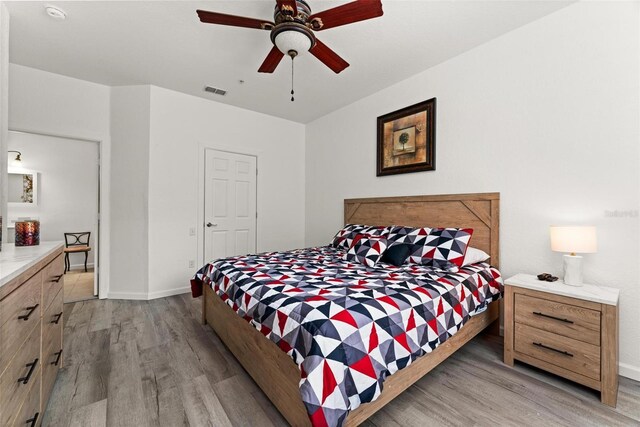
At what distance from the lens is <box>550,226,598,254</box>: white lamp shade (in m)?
1.82

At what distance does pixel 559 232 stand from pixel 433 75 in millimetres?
2010

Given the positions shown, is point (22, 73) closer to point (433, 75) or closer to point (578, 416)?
point (433, 75)

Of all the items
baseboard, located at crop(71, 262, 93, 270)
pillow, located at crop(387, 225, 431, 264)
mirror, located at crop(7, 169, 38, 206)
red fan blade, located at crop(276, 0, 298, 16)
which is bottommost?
baseboard, located at crop(71, 262, 93, 270)

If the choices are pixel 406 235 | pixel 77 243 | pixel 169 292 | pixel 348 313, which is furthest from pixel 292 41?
pixel 77 243

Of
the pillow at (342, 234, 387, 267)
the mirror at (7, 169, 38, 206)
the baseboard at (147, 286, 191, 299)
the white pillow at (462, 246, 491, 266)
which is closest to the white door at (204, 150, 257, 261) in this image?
the baseboard at (147, 286, 191, 299)

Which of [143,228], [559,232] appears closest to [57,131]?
[143,228]

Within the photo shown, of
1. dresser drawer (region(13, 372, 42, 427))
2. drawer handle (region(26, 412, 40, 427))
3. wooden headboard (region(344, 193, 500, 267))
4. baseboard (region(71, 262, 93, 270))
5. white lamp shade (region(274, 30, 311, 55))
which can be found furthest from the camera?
baseboard (region(71, 262, 93, 270))

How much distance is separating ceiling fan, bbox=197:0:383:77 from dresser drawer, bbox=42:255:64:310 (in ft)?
5.84

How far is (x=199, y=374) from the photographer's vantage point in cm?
188

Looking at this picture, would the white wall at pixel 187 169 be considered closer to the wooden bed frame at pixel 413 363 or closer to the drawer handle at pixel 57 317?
the wooden bed frame at pixel 413 363

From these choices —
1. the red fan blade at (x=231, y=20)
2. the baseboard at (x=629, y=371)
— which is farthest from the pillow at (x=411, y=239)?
the red fan blade at (x=231, y=20)

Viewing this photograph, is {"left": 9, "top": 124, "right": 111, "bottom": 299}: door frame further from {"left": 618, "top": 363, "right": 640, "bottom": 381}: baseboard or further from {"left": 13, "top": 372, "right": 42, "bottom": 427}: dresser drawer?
{"left": 618, "top": 363, "right": 640, "bottom": 381}: baseboard

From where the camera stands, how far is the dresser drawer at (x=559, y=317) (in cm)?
167

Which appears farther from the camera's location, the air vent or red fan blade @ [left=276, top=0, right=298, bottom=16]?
the air vent
